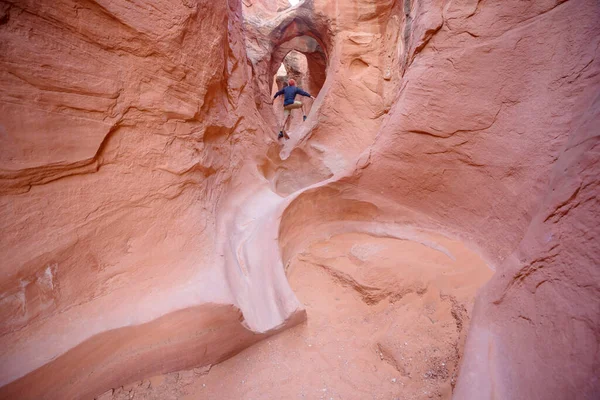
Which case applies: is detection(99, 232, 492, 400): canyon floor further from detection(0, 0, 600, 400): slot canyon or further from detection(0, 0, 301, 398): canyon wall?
detection(0, 0, 301, 398): canyon wall

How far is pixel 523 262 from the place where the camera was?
4.67 ft

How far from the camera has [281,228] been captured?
Answer: 9.18ft

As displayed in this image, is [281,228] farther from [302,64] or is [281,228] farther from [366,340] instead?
[302,64]

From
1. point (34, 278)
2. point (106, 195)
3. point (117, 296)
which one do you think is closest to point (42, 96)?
point (106, 195)

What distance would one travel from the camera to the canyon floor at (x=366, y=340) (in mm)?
1591

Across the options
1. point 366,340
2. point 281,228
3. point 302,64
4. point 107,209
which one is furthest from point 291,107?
point 302,64

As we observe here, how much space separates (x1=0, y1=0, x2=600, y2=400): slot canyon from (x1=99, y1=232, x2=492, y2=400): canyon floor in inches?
0.5

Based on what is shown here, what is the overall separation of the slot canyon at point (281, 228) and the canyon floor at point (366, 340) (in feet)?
0.05

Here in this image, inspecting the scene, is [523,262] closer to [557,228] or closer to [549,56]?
[557,228]

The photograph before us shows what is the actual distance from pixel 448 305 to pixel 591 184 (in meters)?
1.14

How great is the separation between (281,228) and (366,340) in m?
1.31

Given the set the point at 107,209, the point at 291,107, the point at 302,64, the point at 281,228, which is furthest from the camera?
the point at 302,64

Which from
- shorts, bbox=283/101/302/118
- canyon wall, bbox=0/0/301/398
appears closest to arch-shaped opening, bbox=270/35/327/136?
shorts, bbox=283/101/302/118

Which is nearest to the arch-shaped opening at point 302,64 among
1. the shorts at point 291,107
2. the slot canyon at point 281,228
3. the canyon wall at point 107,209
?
the shorts at point 291,107
